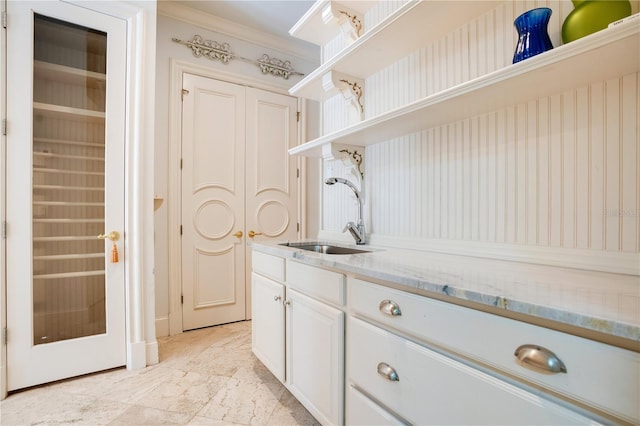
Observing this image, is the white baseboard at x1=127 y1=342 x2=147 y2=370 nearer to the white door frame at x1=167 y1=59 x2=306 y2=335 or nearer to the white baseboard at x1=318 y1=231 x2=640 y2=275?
the white door frame at x1=167 y1=59 x2=306 y2=335

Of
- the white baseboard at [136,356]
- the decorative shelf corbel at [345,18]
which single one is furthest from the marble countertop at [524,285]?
the white baseboard at [136,356]

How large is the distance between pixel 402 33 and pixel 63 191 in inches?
85.1

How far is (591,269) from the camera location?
39.6 inches

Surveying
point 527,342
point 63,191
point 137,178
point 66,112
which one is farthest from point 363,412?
point 66,112

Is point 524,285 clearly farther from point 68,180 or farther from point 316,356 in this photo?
point 68,180

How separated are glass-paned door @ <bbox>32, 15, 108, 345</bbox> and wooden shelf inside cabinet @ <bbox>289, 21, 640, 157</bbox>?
5.85 feet

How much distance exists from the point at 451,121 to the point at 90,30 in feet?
7.52

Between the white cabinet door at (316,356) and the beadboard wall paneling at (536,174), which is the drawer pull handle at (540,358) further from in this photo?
the white cabinet door at (316,356)

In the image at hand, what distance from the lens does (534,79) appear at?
38.7 inches

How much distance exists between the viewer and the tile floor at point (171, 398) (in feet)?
5.17

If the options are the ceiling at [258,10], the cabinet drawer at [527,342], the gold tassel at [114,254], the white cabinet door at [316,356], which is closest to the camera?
the cabinet drawer at [527,342]

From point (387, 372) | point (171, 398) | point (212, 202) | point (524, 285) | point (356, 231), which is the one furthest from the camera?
point (212, 202)

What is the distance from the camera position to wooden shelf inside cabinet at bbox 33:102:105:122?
189 cm

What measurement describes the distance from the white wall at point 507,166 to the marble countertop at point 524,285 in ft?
0.45
